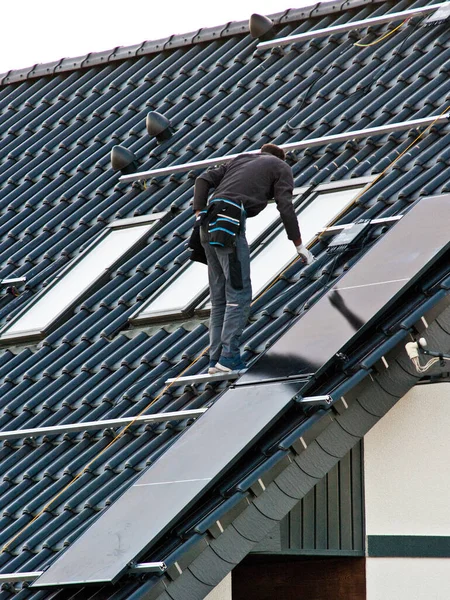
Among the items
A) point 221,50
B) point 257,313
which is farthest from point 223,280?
point 221,50

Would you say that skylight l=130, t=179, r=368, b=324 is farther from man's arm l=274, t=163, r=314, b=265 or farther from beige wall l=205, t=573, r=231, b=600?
beige wall l=205, t=573, r=231, b=600

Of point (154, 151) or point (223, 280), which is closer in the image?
point (223, 280)

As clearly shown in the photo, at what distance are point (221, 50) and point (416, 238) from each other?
561 cm

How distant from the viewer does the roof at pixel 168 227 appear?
796 cm

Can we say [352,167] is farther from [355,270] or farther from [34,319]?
[34,319]

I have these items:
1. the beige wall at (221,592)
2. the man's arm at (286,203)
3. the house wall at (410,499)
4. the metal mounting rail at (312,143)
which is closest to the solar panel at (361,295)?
the man's arm at (286,203)

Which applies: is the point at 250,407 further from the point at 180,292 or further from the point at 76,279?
the point at 76,279

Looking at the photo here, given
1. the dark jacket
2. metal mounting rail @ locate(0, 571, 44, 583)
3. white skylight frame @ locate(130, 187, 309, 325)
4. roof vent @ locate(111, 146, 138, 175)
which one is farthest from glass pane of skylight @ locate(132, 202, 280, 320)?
metal mounting rail @ locate(0, 571, 44, 583)

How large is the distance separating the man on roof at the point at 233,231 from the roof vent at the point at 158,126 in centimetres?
340

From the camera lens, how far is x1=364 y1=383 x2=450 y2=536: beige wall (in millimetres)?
8664

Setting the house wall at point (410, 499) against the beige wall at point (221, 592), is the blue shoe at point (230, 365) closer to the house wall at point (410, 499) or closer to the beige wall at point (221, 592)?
the house wall at point (410, 499)

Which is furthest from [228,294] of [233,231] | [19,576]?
[19,576]

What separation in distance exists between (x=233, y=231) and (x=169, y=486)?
203 centimetres

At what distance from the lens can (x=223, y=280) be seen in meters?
9.05
